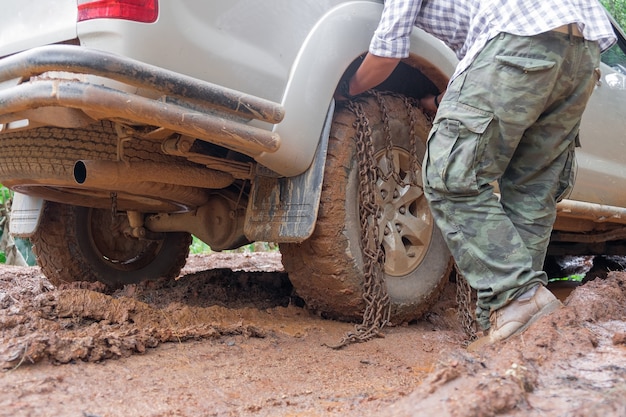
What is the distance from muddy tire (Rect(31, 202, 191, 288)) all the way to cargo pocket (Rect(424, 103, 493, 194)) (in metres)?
A: 1.87

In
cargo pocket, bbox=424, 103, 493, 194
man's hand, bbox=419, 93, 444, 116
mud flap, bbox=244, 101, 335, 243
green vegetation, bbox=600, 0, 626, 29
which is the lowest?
mud flap, bbox=244, 101, 335, 243

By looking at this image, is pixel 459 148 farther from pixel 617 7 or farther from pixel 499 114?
pixel 617 7

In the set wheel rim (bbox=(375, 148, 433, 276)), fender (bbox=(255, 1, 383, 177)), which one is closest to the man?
fender (bbox=(255, 1, 383, 177))

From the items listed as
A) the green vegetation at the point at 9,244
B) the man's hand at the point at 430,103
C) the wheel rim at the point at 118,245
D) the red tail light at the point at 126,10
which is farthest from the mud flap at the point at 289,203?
the green vegetation at the point at 9,244

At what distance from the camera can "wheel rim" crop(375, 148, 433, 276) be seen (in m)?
2.73

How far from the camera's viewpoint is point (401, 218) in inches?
110

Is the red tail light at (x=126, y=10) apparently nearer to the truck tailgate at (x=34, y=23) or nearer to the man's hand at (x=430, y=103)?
the truck tailgate at (x=34, y=23)

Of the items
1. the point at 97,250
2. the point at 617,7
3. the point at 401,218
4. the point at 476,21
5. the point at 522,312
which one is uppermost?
the point at 617,7

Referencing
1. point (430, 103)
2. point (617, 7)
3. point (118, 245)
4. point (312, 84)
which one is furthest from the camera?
point (617, 7)

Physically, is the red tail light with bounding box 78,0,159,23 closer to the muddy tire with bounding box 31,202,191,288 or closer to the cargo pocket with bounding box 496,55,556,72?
the cargo pocket with bounding box 496,55,556,72

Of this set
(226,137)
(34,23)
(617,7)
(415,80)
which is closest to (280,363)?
(226,137)

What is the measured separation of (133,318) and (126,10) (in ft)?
3.84

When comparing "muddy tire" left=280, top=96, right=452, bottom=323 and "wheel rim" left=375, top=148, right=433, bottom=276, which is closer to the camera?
"muddy tire" left=280, top=96, right=452, bottom=323

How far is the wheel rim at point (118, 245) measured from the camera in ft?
11.5
